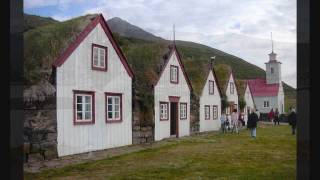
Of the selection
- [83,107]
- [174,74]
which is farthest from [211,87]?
[83,107]

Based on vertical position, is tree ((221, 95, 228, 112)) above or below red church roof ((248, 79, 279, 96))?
below

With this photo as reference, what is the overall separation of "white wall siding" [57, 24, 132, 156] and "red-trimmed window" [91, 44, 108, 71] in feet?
0.52

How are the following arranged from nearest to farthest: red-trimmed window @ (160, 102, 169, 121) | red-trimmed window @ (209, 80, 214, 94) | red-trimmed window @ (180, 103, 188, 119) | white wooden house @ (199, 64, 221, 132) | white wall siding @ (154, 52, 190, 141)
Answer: white wall siding @ (154, 52, 190, 141) < red-trimmed window @ (160, 102, 169, 121) < red-trimmed window @ (180, 103, 188, 119) < white wooden house @ (199, 64, 221, 132) < red-trimmed window @ (209, 80, 214, 94)

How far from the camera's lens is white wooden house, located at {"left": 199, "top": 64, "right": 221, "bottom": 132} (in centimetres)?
2647

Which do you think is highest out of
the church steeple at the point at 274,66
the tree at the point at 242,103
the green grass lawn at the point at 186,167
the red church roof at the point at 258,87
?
the red church roof at the point at 258,87

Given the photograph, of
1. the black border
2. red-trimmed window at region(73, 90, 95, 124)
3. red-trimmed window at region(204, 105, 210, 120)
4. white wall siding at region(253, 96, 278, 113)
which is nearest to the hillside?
red-trimmed window at region(73, 90, 95, 124)

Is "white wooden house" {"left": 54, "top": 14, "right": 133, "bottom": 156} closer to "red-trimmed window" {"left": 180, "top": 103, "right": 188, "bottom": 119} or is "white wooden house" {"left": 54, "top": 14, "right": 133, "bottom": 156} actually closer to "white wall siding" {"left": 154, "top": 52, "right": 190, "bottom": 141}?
"white wall siding" {"left": 154, "top": 52, "right": 190, "bottom": 141}

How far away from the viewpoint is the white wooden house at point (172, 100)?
1984 cm

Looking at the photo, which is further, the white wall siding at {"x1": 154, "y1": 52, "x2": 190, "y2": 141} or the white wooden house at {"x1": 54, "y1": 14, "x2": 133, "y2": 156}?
the white wall siding at {"x1": 154, "y1": 52, "x2": 190, "y2": 141}

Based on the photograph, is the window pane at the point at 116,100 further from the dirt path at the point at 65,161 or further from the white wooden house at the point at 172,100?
the white wooden house at the point at 172,100

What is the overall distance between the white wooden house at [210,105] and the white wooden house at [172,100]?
8.82 feet

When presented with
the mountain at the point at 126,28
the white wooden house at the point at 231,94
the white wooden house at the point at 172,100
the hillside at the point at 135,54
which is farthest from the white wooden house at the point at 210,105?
the mountain at the point at 126,28

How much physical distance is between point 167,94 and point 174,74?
1.56 metres

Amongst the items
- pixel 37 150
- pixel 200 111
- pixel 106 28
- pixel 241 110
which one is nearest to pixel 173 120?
pixel 200 111
